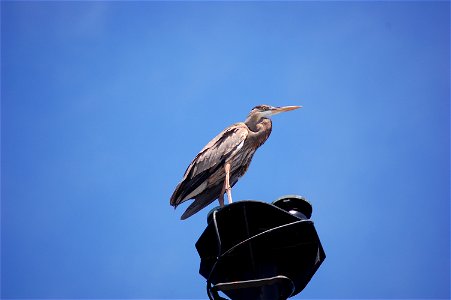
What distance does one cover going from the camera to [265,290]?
372 cm

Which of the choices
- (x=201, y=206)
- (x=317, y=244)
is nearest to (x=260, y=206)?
(x=317, y=244)

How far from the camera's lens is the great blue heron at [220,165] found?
6938 millimetres

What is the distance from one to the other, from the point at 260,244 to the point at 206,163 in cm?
322

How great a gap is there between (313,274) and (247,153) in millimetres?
3480

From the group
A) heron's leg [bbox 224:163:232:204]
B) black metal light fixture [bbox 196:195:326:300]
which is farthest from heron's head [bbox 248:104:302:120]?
black metal light fixture [bbox 196:195:326:300]

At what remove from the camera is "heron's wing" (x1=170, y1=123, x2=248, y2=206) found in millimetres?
6984


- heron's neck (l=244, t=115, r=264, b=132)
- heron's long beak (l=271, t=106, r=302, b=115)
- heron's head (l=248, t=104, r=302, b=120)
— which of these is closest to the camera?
heron's neck (l=244, t=115, r=264, b=132)

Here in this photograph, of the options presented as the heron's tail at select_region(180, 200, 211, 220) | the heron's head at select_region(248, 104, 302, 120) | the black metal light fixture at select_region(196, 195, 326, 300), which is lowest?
the black metal light fixture at select_region(196, 195, 326, 300)

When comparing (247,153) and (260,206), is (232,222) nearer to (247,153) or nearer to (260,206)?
(260,206)

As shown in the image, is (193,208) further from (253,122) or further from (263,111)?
(263,111)

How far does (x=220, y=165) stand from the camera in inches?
281

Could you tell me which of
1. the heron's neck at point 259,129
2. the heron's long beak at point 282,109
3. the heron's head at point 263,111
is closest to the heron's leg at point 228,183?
the heron's neck at point 259,129

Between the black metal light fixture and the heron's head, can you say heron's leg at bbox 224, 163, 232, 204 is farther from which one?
the black metal light fixture

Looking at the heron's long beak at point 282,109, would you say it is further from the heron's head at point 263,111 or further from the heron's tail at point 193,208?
the heron's tail at point 193,208
